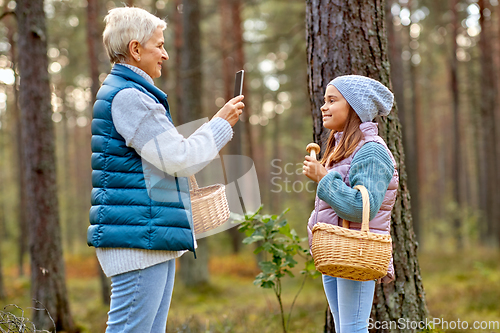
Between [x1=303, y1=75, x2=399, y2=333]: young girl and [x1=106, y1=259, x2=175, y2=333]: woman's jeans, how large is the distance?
966mm

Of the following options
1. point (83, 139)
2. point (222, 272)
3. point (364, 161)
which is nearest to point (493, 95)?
point (222, 272)

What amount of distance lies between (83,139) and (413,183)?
2416 centimetres

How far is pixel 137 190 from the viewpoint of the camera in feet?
6.46

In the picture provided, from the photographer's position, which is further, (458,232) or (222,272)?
(458,232)

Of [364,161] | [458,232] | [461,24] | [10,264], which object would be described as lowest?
[10,264]

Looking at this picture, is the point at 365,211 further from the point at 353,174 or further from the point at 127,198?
the point at 127,198

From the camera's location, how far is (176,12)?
12148 millimetres

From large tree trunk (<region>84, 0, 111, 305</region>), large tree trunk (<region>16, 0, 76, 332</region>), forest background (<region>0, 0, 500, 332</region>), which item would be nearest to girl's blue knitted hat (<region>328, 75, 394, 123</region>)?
forest background (<region>0, 0, 500, 332</region>)

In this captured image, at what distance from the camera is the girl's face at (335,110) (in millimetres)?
2395

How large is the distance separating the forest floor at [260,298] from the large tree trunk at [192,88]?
13.1 inches

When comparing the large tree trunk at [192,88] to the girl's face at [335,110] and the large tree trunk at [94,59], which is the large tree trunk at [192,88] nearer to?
the large tree trunk at [94,59]

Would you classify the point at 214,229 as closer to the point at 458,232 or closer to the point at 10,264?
the point at 458,232

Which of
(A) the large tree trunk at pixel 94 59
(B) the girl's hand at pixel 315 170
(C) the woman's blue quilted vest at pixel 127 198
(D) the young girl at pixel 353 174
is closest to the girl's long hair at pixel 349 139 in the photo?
(D) the young girl at pixel 353 174

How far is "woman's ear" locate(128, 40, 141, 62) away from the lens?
6.91ft
